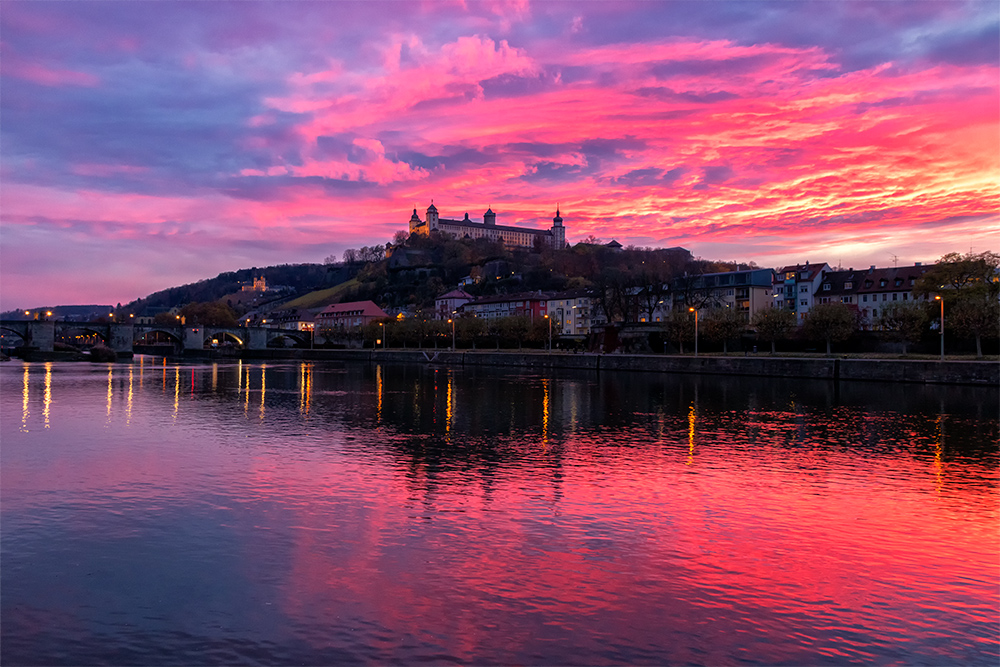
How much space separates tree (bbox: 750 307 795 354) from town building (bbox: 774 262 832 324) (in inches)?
1669

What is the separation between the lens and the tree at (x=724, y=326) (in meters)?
72.9

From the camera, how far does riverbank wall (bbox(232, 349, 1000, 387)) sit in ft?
155

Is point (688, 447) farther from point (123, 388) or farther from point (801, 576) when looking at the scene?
point (123, 388)

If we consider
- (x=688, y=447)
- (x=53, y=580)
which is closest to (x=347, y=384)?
(x=688, y=447)

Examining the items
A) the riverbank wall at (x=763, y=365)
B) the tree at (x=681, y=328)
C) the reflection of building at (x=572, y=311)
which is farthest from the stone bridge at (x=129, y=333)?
the tree at (x=681, y=328)

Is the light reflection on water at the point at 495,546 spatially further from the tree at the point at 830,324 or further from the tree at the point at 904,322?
the tree at the point at 830,324

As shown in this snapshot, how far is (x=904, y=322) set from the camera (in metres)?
60.4

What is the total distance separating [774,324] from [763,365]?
1135 centimetres

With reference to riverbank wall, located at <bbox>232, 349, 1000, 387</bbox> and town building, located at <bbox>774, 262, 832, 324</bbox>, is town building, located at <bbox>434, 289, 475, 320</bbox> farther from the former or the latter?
riverbank wall, located at <bbox>232, 349, 1000, 387</bbox>

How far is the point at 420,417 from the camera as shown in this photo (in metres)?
30.2

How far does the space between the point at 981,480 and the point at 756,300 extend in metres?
103

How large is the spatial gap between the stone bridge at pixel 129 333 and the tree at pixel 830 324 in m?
99.7

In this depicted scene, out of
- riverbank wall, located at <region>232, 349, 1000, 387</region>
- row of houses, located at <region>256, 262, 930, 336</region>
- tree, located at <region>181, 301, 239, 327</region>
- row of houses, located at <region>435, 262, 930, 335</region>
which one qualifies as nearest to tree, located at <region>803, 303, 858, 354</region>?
riverbank wall, located at <region>232, 349, 1000, 387</region>

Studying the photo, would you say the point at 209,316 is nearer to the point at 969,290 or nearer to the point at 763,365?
the point at 763,365
